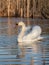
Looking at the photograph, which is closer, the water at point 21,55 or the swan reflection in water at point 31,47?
the water at point 21,55

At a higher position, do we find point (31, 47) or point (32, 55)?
point (32, 55)

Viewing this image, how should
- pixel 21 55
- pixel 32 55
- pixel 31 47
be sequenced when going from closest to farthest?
pixel 32 55, pixel 21 55, pixel 31 47

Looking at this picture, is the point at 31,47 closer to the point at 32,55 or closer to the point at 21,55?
the point at 21,55

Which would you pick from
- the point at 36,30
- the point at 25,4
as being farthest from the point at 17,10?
the point at 36,30

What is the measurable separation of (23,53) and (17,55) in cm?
26

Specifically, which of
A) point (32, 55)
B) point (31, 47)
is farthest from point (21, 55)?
point (31, 47)

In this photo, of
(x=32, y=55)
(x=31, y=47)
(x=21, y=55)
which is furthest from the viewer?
(x=31, y=47)

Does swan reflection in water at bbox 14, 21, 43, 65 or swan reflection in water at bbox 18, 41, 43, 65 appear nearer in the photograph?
swan reflection in water at bbox 18, 41, 43, 65

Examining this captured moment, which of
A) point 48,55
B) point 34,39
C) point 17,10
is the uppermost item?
point 48,55

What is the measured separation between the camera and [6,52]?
6.86m

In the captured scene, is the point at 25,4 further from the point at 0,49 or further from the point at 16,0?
the point at 0,49

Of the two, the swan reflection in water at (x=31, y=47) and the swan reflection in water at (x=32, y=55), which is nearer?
the swan reflection in water at (x=32, y=55)

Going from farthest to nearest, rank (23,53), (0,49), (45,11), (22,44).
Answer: (45,11) → (22,44) → (0,49) → (23,53)

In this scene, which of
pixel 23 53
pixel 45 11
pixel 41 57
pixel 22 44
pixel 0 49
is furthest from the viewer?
pixel 45 11
